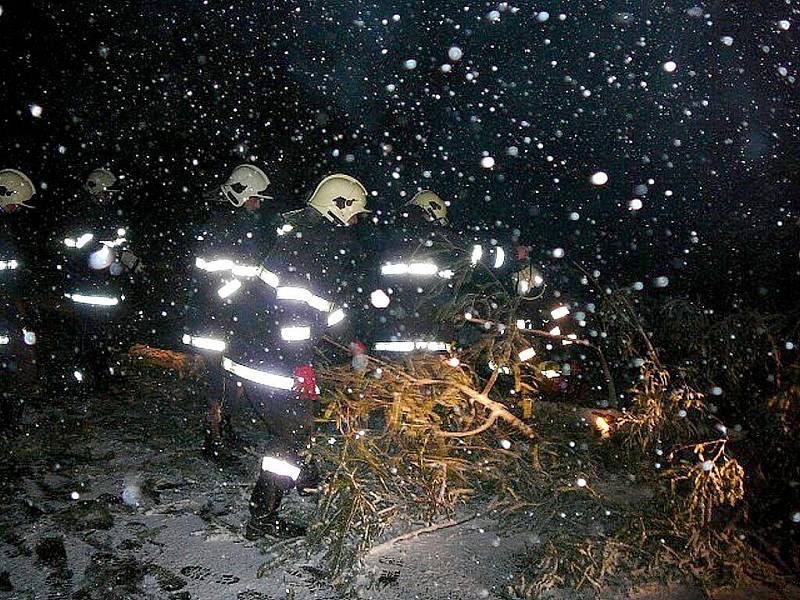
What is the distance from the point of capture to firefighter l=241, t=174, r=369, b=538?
3289mm

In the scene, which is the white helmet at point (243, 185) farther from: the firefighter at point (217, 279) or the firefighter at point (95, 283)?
the firefighter at point (95, 283)

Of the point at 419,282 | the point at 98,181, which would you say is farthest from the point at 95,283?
the point at 419,282

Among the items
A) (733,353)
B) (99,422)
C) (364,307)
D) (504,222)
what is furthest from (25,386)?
(504,222)

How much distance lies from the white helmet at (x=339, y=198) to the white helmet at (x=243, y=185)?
2.52 feet

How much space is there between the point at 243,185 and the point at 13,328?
2387 mm

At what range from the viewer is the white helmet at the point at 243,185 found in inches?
187

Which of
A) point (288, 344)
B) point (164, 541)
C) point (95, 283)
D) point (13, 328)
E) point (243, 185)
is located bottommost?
point (164, 541)

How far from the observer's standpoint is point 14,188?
5918mm

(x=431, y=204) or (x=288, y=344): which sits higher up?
(x=431, y=204)

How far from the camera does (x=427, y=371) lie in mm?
4324

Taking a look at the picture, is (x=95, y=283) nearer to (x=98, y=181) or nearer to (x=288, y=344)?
(x=98, y=181)

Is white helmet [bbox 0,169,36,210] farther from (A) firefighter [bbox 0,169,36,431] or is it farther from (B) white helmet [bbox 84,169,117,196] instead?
(B) white helmet [bbox 84,169,117,196]

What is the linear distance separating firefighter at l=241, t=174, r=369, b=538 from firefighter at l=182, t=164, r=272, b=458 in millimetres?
723

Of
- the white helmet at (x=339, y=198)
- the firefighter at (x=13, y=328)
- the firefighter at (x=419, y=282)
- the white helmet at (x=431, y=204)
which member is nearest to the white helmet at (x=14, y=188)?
the firefighter at (x=13, y=328)
